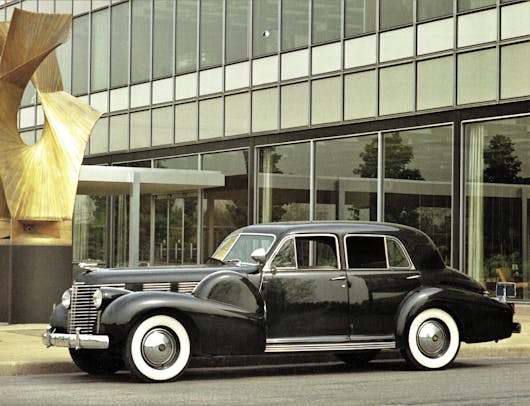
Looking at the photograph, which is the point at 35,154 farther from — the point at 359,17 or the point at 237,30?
the point at 237,30

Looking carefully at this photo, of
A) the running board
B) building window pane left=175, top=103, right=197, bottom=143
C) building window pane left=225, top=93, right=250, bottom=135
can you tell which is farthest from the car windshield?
building window pane left=175, top=103, right=197, bottom=143

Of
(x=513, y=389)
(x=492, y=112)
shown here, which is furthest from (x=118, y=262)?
(x=513, y=389)

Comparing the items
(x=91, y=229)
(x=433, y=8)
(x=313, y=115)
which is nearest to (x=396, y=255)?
(x=433, y=8)

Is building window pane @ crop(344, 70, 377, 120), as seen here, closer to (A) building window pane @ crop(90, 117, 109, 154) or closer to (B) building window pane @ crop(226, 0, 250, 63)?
(B) building window pane @ crop(226, 0, 250, 63)

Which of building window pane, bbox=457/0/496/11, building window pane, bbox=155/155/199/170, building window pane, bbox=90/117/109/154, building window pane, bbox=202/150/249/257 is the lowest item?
building window pane, bbox=202/150/249/257

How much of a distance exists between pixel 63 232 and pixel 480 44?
10.5 metres

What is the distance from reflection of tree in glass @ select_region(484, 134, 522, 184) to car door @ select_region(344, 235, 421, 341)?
1134 cm

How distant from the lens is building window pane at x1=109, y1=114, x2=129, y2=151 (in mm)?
37219

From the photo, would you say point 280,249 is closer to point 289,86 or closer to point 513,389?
point 513,389

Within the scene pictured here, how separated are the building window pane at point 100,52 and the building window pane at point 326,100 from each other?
10.5 m

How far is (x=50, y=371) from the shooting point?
13.3 m

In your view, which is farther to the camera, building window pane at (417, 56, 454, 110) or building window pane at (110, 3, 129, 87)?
building window pane at (110, 3, 129, 87)

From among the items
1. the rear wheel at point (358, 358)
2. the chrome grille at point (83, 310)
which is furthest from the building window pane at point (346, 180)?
the chrome grille at point (83, 310)

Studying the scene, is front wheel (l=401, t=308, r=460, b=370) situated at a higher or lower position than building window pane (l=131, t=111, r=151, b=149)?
lower
